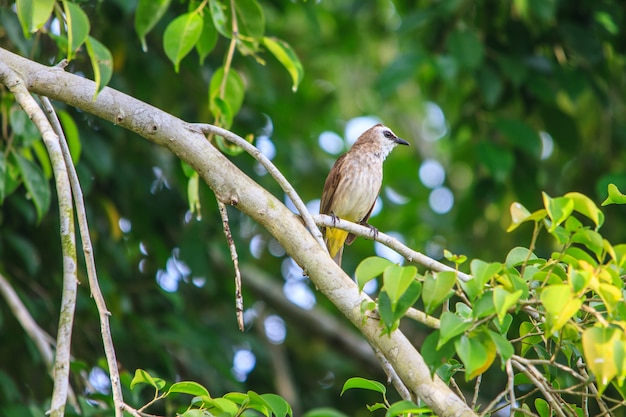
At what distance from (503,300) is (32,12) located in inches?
65.2

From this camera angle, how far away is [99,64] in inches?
108

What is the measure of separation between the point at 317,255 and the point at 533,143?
3.07 metres

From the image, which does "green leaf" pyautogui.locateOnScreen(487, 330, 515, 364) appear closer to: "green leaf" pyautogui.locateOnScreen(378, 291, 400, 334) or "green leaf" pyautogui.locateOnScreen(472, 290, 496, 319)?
"green leaf" pyautogui.locateOnScreen(472, 290, 496, 319)

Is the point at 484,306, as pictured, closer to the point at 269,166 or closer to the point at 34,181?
the point at 269,166

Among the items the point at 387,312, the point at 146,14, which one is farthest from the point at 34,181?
the point at 387,312

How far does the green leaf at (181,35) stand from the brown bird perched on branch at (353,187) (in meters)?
2.48

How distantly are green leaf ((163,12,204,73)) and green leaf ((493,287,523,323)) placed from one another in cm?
191

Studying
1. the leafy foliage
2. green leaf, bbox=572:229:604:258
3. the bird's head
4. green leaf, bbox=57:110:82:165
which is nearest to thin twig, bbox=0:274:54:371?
green leaf, bbox=57:110:82:165

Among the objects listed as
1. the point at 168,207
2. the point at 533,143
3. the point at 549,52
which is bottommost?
the point at 168,207

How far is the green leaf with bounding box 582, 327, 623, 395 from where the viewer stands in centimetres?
203

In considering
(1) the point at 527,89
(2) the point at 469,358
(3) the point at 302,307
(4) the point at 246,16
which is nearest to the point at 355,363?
(3) the point at 302,307

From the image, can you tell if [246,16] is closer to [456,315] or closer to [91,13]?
[91,13]

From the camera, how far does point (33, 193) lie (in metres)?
3.71

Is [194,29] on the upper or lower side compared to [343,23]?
upper
